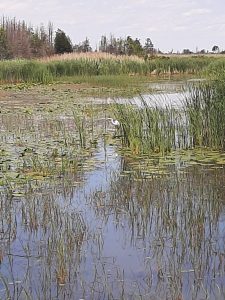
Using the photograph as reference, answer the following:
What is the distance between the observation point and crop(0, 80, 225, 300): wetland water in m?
3.78

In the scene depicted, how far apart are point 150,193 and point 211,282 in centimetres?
211

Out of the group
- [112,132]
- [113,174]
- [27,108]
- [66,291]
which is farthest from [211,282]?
[27,108]

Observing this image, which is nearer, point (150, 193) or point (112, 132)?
point (150, 193)

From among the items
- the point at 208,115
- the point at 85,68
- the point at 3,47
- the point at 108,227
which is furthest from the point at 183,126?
the point at 3,47

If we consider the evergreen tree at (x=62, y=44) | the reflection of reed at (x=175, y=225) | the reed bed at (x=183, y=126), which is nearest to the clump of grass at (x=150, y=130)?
the reed bed at (x=183, y=126)

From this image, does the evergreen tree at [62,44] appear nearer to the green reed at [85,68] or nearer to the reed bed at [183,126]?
the green reed at [85,68]

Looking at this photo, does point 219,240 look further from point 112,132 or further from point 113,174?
point 112,132

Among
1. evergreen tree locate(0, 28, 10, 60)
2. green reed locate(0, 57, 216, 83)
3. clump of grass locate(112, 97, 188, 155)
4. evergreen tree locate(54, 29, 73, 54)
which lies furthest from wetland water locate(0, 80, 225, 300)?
evergreen tree locate(54, 29, 73, 54)

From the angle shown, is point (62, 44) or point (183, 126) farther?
point (62, 44)

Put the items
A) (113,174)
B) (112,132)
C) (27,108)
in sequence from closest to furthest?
(113,174) < (112,132) < (27,108)

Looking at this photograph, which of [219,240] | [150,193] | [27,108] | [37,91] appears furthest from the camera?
[37,91]

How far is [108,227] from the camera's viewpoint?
495 centimetres

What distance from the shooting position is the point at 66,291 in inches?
146

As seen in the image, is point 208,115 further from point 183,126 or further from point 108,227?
point 108,227
